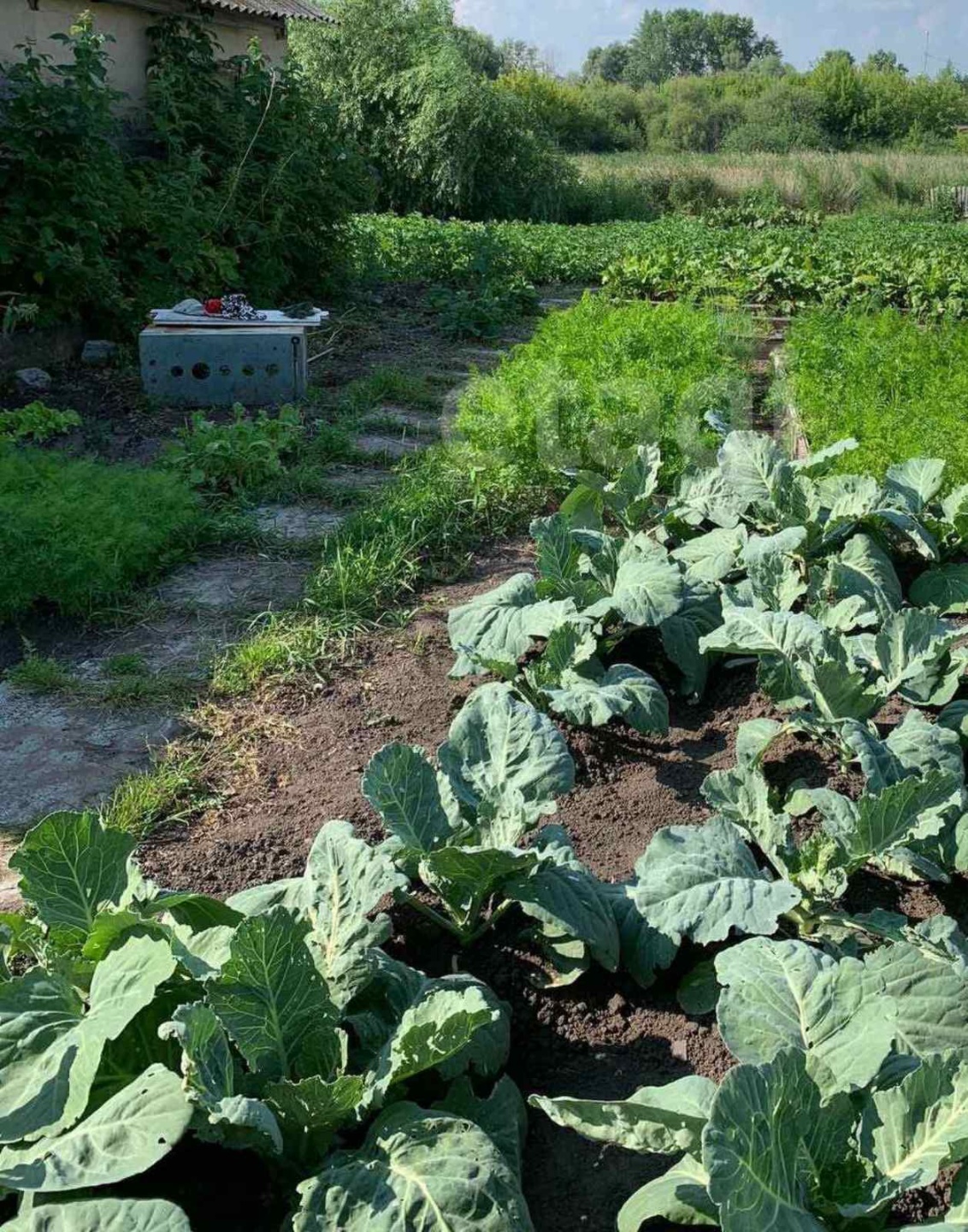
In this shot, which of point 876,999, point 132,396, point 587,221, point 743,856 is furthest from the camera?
point 587,221

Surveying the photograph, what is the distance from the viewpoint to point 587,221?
76.9ft

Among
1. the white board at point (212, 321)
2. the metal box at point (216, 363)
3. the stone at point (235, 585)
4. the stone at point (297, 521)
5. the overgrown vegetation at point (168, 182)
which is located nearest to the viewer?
the stone at point (235, 585)

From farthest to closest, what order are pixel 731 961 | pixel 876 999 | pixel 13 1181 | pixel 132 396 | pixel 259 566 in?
pixel 132 396
pixel 259 566
pixel 731 961
pixel 876 999
pixel 13 1181

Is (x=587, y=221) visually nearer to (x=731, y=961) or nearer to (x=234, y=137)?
(x=234, y=137)

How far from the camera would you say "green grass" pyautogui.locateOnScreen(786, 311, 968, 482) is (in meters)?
4.82

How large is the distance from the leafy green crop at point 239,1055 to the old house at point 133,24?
25.0ft

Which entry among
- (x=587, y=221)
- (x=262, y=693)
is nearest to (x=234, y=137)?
(x=262, y=693)

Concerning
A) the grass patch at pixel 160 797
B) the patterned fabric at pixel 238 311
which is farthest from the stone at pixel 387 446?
the grass patch at pixel 160 797

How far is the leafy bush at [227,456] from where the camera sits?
18.4ft

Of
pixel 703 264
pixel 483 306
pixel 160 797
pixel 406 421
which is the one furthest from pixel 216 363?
pixel 703 264

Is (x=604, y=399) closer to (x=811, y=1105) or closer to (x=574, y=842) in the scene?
(x=574, y=842)

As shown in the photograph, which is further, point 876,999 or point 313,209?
point 313,209

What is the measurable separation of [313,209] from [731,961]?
9.31 metres

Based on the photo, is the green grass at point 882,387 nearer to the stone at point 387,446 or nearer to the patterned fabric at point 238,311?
the stone at point 387,446
